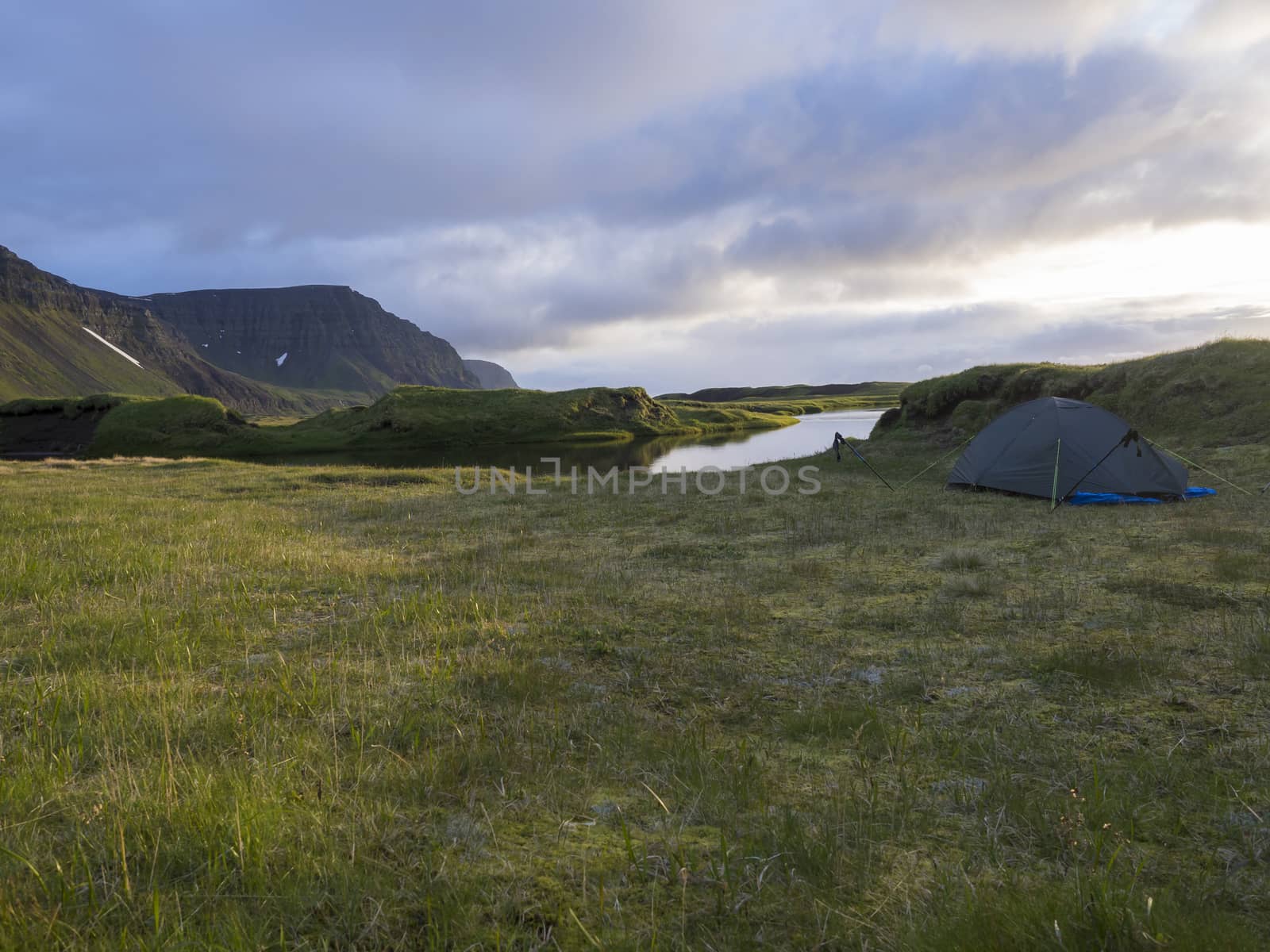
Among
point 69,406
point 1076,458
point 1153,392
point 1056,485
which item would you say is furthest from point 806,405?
point 1056,485

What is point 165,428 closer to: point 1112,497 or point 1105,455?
point 1105,455

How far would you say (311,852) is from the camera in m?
3.16

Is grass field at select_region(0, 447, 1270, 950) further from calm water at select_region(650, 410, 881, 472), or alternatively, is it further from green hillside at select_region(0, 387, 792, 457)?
green hillside at select_region(0, 387, 792, 457)

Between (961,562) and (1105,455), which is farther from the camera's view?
(1105,455)

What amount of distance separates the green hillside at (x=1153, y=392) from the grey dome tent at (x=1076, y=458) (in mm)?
9275

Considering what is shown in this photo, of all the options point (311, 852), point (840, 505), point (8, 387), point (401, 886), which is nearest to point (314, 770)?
point (311, 852)

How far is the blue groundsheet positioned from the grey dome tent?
119 millimetres

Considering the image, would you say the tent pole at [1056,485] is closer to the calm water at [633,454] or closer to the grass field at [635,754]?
the grass field at [635,754]

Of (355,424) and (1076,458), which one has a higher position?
(355,424)

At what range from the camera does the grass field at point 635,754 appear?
2.83 metres

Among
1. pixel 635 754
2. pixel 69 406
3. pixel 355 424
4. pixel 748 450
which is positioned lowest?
pixel 635 754

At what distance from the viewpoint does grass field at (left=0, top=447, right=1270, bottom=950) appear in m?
2.83

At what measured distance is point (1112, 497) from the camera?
1541 cm

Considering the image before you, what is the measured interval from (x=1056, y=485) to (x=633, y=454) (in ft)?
166
